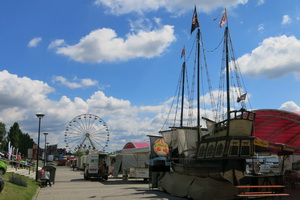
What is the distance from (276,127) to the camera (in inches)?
1366

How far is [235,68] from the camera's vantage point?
83.4ft

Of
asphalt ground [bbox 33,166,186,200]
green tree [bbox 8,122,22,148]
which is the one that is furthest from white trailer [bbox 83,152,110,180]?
green tree [bbox 8,122,22,148]

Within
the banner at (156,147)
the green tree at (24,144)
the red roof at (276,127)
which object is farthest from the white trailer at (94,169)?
the green tree at (24,144)

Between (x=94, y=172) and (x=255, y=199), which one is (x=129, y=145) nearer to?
(x=94, y=172)

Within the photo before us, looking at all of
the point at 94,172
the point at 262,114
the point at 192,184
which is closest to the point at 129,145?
the point at 94,172

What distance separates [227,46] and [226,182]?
1203cm

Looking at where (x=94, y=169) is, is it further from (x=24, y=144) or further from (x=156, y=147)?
(x=24, y=144)

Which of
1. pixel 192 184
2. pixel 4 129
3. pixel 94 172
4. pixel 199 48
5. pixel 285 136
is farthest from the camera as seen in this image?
pixel 4 129

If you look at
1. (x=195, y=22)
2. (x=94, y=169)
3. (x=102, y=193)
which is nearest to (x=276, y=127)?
(x=195, y=22)

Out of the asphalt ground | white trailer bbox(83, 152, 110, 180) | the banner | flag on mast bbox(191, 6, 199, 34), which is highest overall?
flag on mast bbox(191, 6, 199, 34)

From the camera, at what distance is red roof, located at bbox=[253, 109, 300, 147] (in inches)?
1177

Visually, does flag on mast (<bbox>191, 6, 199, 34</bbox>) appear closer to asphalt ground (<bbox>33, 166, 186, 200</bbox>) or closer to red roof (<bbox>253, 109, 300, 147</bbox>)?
red roof (<bbox>253, 109, 300, 147</bbox>)

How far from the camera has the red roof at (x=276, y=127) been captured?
1177 inches

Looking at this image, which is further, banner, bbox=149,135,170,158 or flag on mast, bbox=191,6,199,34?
banner, bbox=149,135,170,158
